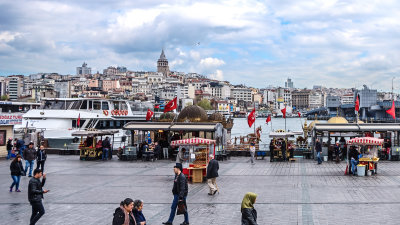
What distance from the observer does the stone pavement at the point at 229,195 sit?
12.2 meters

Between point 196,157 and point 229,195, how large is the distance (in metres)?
4.68

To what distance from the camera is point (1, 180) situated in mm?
19594

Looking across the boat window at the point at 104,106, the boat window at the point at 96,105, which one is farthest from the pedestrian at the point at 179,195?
the boat window at the point at 104,106

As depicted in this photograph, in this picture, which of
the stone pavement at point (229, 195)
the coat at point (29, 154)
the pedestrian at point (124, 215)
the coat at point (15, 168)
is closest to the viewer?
the pedestrian at point (124, 215)

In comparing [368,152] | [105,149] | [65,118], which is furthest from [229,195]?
[65,118]

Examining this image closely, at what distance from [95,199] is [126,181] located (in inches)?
165

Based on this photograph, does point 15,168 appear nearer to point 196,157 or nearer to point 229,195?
point 229,195

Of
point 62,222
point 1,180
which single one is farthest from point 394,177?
point 1,180

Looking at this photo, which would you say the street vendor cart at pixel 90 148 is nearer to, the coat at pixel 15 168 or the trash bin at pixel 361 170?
the coat at pixel 15 168

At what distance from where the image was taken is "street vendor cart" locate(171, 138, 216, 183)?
18938 millimetres

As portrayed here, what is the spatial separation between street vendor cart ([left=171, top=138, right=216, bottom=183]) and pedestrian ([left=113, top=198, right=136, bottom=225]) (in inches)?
422

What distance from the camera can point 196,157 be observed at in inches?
791

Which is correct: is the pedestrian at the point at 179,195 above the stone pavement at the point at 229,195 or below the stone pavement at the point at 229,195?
above

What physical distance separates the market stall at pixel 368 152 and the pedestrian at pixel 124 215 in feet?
47.2
